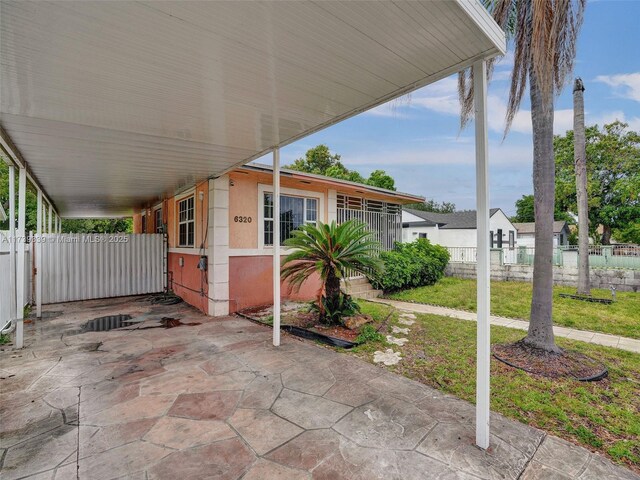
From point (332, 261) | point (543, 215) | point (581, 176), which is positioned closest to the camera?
point (543, 215)

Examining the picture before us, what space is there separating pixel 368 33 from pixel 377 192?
739cm

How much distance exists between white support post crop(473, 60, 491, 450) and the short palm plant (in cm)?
294

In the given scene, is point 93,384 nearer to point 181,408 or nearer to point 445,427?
point 181,408

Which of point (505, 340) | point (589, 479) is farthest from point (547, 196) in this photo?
point (589, 479)

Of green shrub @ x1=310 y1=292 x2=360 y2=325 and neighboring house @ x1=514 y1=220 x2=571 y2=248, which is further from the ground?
neighboring house @ x1=514 y1=220 x2=571 y2=248

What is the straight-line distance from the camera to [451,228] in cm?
2278

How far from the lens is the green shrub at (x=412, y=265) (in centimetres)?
895

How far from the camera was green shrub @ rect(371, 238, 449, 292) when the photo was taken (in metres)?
8.95

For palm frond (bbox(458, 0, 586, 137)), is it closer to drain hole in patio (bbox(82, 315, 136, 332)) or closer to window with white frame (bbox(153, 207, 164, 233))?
drain hole in patio (bbox(82, 315, 136, 332))

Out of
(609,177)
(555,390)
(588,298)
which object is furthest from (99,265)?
(609,177)

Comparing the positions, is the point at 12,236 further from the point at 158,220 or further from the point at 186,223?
the point at 158,220

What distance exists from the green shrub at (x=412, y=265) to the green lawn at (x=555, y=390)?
4.16 m

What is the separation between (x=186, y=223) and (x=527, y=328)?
8.15 meters

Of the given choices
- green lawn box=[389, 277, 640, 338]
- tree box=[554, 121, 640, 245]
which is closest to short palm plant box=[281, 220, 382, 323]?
green lawn box=[389, 277, 640, 338]
